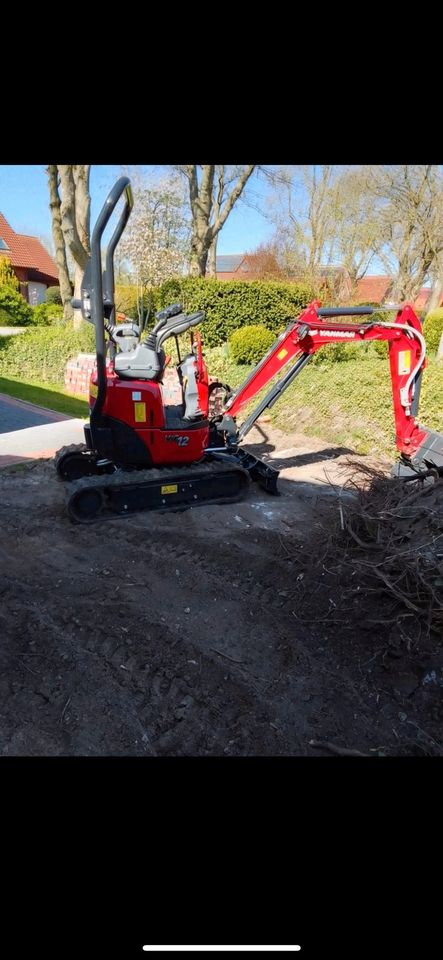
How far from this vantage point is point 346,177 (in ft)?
47.4

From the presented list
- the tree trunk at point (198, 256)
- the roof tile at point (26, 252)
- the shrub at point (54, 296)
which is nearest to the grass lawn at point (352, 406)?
the tree trunk at point (198, 256)

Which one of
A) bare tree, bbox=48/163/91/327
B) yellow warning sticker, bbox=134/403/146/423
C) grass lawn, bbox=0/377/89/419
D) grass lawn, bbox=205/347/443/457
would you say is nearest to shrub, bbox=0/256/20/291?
bare tree, bbox=48/163/91/327

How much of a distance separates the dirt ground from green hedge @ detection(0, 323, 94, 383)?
27.5 feet

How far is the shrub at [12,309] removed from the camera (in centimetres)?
1896

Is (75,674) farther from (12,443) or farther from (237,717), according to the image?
(12,443)

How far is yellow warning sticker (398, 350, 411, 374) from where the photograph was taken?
545cm

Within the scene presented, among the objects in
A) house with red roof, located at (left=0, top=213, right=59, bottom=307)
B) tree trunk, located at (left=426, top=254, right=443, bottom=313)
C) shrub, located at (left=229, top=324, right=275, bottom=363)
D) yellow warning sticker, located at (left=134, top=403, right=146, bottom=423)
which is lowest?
yellow warning sticker, located at (left=134, top=403, right=146, bottom=423)

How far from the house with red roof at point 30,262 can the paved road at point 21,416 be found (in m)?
18.5

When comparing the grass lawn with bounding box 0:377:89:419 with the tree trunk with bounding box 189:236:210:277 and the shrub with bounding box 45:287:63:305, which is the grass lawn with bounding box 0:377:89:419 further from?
the shrub with bounding box 45:287:63:305

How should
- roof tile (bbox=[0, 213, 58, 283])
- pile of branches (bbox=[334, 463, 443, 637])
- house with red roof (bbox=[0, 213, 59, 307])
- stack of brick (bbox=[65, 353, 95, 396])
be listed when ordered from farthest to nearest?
house with red roof (bbox=[0, 213, 59, 307]), roof tile (bbox=[0, 213, 58, 283]), stack of brick (bbox=[65, 353, 95, 396]), pile of branches (bbox=[334, 463, 443, 637])

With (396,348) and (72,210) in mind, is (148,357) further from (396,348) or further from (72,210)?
(72,210)

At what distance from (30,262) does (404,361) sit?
27.6 m

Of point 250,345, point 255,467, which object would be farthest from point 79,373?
point 255,467
